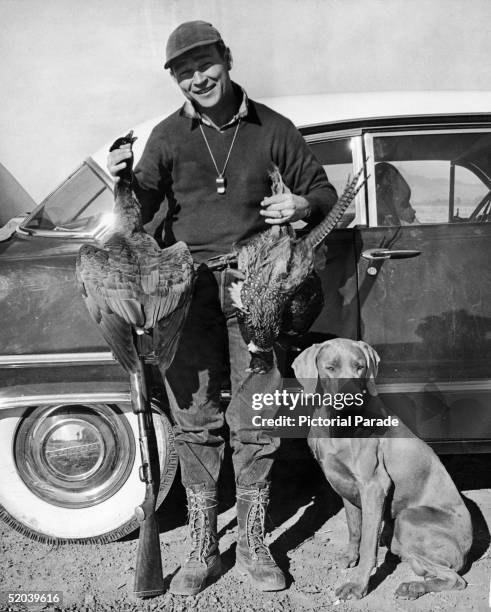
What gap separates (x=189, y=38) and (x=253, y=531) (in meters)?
1.89

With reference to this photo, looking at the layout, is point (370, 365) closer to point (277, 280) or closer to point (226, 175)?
point (277, 280)

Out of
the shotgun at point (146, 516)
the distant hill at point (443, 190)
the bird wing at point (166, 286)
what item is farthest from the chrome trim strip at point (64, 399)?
the distant hill at point (443, 190)

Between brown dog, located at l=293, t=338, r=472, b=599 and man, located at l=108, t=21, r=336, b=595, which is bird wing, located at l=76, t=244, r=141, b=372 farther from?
brown dog, located at l=293, t=338, r=472, b=599

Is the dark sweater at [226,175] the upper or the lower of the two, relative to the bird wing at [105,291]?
upper

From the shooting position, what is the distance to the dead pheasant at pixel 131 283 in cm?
225

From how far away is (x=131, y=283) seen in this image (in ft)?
7.39

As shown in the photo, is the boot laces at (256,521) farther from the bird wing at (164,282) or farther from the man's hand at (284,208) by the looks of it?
the man's hand at (284,208)

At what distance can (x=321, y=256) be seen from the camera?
265cm

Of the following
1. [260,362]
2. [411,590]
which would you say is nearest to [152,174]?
[260,362]

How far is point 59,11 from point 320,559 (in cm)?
291

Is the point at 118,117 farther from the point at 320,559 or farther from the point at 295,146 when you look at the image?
the point at 320,559

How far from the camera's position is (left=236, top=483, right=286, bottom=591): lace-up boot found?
2576mm

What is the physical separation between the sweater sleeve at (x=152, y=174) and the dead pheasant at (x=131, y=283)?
15cm

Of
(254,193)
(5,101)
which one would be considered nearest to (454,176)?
(254,193)
